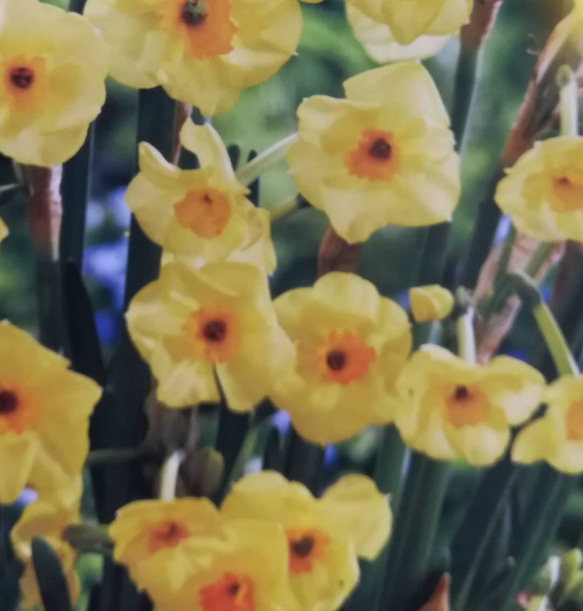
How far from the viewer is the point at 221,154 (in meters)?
0.61

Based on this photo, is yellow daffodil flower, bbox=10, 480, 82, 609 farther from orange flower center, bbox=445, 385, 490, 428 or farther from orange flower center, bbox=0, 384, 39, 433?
orange flower center, bbox=445, 385, 490, 428

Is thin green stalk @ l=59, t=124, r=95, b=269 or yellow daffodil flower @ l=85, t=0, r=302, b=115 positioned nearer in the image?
yellow daffodil flower @ l=85, t=0, r=302, b=115

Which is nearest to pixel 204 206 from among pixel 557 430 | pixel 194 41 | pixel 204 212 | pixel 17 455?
pixel 204 212

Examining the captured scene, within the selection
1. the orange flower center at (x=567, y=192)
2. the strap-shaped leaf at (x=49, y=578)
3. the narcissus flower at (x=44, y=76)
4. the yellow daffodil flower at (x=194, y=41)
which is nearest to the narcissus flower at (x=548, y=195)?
the orange flower center at (x=567, y=192)

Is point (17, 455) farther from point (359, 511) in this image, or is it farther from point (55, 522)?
point (359, 511)

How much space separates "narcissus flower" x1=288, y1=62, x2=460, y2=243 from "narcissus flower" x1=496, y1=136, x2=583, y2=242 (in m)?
0.06

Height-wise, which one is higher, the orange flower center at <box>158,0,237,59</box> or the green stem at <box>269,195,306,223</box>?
the orange flower center at <box>158,0,237,59</box>

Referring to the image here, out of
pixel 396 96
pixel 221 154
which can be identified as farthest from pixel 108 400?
pixel 396 96

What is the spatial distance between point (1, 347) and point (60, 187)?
0.15 metres

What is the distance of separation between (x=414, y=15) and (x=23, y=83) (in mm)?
274

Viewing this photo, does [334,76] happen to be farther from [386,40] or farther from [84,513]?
[84,513]

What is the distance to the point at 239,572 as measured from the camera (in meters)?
0.63

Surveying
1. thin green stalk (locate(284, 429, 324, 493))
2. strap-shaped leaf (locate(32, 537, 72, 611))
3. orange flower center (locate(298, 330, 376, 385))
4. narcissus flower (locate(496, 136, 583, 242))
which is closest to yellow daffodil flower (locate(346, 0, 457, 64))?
narcissus flower (locate(496, 136, 583, 242))

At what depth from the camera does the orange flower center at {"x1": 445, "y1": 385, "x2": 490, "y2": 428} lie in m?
0.65
